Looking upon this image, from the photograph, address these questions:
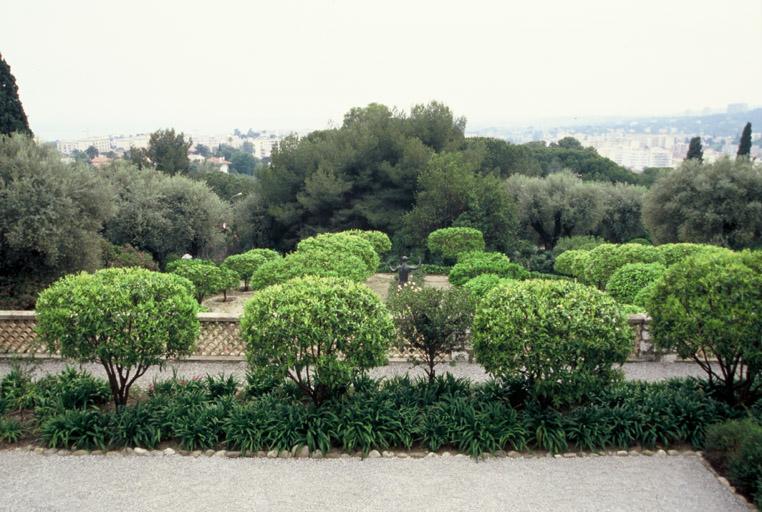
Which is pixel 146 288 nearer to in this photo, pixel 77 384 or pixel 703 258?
pixel 77 384

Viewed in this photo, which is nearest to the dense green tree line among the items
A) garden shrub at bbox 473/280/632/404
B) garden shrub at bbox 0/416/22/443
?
garden shrub at bbox 0/416/22/443

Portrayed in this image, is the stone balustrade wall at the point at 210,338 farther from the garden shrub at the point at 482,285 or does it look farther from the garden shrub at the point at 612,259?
the garden shrub at the point at 612,259

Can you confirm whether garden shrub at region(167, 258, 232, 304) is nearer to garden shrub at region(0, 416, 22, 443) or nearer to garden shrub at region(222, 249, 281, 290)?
garden shrub at region(222, 249, 281, 290)

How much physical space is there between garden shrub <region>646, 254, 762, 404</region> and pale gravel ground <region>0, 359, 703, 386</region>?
6.53 ft

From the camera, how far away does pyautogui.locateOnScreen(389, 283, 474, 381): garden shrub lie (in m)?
8.67

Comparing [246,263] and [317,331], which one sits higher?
[317,331]

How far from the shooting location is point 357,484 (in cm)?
662

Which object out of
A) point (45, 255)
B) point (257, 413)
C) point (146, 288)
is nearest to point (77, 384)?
point (146, 288)

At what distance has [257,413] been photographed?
25.1ft

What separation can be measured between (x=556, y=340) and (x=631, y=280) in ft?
22.3

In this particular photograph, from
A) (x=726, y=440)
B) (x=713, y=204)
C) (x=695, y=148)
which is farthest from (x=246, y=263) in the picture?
(x=695, y=148)

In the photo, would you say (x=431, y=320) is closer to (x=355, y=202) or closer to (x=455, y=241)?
(x=455, y=241)

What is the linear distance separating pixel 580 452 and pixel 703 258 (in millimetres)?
3139

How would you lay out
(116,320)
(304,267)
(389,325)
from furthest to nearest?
(304,267), (389,325), (116,320)
